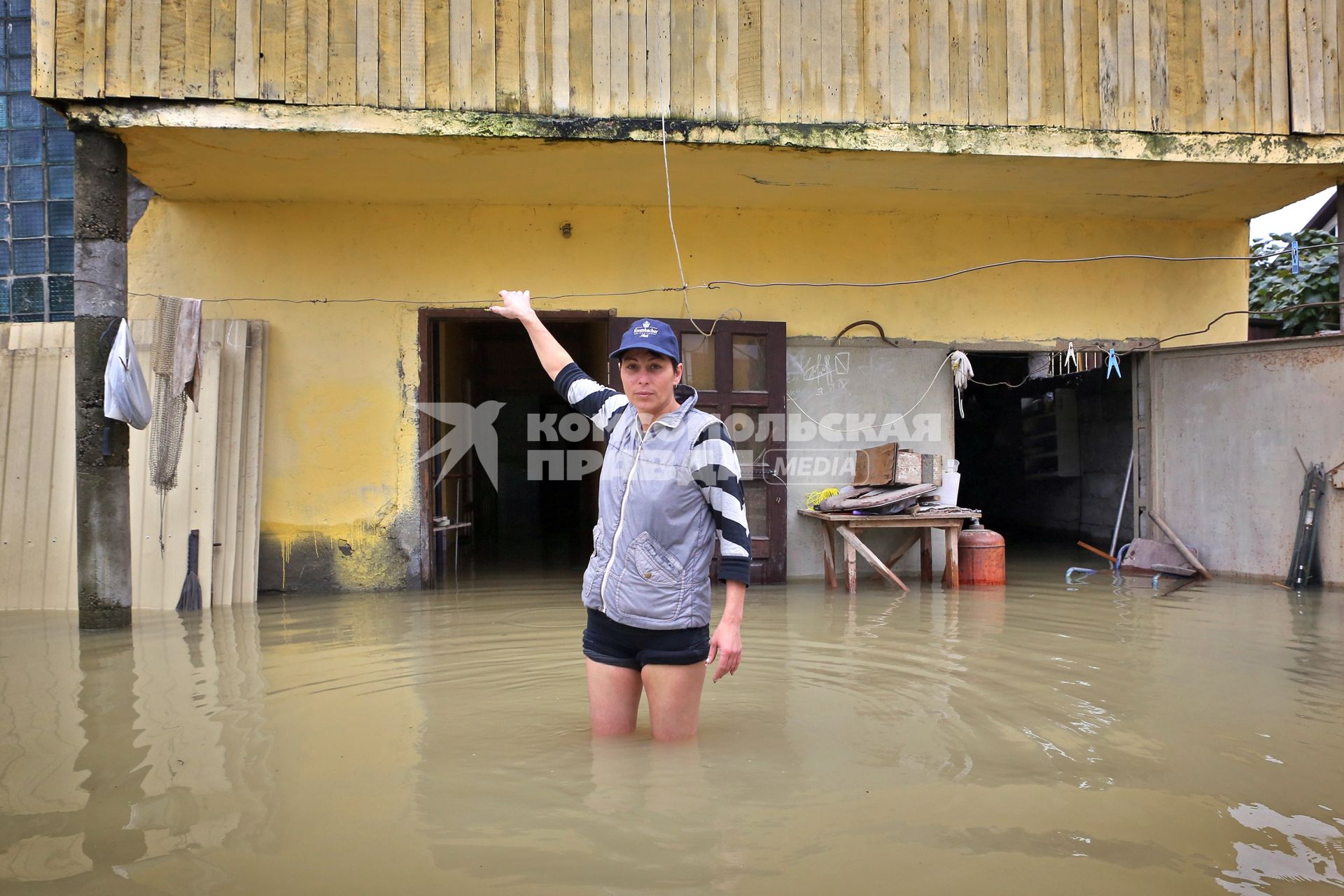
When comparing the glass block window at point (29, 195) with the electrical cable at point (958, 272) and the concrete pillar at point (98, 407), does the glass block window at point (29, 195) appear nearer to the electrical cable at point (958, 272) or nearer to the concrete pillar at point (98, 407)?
the concrete pillar at point (98, 407)

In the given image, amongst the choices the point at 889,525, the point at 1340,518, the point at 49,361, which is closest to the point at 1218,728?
the point at 889,525

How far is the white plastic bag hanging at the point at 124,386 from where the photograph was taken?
613 cm

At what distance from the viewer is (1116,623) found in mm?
6348

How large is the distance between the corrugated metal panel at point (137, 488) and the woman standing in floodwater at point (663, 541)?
16.4 ft

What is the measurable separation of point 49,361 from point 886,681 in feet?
21.0

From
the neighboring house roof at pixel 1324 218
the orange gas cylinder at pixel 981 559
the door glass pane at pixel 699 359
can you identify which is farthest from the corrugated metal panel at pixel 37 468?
the neighboring house roof at pixel 1324 218

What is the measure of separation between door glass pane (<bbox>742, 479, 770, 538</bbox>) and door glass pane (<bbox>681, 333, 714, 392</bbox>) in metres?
0.91

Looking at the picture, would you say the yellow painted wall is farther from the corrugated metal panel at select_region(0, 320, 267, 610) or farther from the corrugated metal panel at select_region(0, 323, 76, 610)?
the corrugated metal panel at select_region(0, 323, 76, 610)

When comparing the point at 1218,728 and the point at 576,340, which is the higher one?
the point at 576,340

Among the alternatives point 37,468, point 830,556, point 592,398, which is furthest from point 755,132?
point 37,468

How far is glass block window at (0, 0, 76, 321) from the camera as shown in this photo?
802 cm

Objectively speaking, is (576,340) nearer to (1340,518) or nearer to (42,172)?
(42,172)

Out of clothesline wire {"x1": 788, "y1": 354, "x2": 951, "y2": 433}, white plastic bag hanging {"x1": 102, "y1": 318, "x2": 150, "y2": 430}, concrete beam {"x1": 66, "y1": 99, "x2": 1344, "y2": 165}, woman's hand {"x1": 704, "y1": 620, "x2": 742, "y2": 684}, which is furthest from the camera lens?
clothesline wire {"x1": 788, "y1": 354, "x2": 951, "y2": 433}

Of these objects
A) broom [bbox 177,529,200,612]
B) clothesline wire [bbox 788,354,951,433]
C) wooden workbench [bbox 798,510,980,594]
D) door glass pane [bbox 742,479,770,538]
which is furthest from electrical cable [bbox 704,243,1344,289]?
broom [bbox 177,529,200,612]
